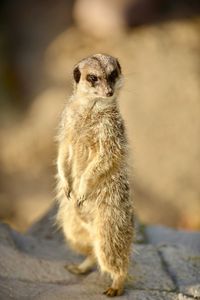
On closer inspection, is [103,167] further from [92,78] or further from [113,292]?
[113,292]

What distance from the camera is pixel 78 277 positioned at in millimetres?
3328

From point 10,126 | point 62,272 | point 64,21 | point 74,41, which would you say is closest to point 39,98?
point 10,126

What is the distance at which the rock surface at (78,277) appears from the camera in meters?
3.01

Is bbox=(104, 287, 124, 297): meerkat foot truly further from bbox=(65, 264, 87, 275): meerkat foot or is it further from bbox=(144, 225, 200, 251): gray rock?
A: bbox=(144, 225, 200, 251): gray rock

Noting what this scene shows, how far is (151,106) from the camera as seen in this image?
24.1 feet

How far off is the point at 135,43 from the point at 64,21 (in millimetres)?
1315

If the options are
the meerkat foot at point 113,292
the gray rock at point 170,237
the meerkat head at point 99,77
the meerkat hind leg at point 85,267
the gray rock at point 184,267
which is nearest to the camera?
the meerkat head at point 99,77

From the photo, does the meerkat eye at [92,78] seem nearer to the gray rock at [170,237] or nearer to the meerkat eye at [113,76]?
the meerkat eye at [113,76]

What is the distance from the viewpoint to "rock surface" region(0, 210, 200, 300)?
3012 millimetres

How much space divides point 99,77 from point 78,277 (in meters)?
1.00

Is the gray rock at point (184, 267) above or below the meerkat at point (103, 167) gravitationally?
below

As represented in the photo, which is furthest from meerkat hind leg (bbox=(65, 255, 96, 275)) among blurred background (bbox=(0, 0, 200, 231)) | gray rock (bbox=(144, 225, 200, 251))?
blurred background (bbox=(0, 0, 200, 231))

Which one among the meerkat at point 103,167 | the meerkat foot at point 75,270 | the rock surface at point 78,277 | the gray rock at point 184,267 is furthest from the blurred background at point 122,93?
the meerkat at point 103,167

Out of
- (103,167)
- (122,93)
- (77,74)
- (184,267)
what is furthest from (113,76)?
(122,93)
